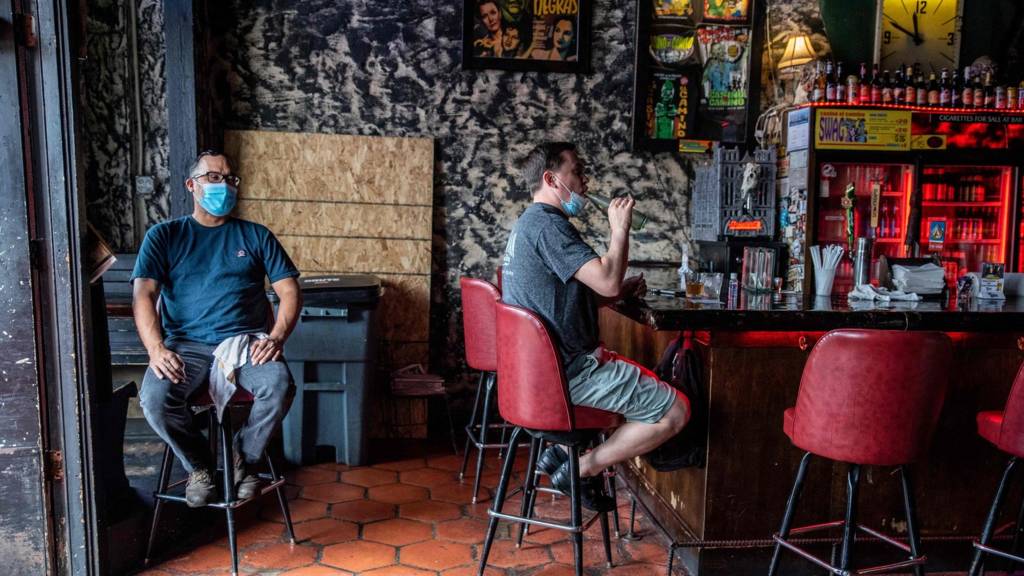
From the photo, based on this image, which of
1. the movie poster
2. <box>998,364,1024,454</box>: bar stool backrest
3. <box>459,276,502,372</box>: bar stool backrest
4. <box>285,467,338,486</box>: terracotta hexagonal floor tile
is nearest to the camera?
<box>998,364,1024,454</box>: bar stool backrest

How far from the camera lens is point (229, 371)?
3002mm

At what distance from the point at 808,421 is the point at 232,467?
205 cm

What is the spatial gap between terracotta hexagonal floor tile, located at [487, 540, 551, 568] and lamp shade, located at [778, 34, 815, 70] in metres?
3.68

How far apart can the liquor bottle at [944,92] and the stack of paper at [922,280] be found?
230 cm

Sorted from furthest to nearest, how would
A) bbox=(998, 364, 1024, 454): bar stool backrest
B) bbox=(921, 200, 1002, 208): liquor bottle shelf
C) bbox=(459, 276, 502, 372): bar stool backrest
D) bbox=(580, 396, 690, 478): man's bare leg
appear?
bbox=(921, 200, 1002, 208): liquor bottle shelf < bbox=(459, 276, 502, 372): bar stool backrest < bbox=(580, 396, 690, 478): man's bare leg < bbox=(998, 364, 1024, 454): bar stool backrest

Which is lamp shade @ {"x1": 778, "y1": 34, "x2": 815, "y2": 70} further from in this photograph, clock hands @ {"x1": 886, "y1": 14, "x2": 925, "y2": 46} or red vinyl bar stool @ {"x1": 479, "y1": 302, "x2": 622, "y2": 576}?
red vinyl bar stool @ {"x1": 479, "y1": 302, "x2": 622, "y2": 576}

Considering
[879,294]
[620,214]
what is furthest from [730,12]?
[620,214]

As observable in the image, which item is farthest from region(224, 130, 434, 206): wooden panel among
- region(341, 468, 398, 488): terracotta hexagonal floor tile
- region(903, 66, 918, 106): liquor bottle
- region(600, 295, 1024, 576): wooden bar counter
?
region(903, 66, 918, 106): liquor bottle

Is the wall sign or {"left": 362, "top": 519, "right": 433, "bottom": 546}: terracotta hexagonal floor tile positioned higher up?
the wall sign

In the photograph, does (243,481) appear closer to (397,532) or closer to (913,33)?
(397,532)

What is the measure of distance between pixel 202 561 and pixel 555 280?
178cm

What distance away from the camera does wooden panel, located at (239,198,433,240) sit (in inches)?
Answer: 191

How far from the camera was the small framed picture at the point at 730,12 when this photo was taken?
513cm

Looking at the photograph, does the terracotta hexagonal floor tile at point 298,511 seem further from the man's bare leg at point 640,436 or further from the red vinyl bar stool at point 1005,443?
the red vinyl bar stool at point 1005,443
